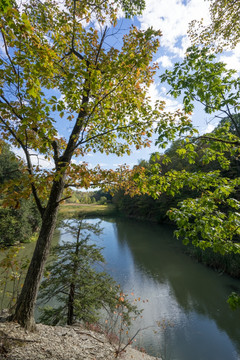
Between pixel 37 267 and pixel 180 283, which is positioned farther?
pixel 180 283

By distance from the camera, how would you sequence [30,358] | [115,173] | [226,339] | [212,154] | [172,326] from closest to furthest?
[30,358], [212,154], [115,173], [226,339], [172,326]

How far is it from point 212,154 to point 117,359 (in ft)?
14.8

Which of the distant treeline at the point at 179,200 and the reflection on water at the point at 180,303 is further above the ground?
the distant treeline at the point at 179,200

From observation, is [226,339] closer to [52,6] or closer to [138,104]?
[138,104]

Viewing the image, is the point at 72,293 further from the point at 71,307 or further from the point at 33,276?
the point at 33,276

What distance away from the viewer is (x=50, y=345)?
316 centimetres

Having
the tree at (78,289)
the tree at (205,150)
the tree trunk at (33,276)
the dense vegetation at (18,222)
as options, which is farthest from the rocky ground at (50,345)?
the dense vegetation at (18,222)

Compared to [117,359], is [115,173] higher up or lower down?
higher up

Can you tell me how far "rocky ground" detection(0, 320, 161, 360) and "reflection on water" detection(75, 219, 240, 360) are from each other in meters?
3.57

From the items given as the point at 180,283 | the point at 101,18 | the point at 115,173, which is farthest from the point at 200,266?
the point at 101,18

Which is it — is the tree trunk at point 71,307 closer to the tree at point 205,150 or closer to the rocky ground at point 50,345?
the rocky ground at point 50,345

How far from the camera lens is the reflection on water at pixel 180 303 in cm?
647

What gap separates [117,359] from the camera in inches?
148

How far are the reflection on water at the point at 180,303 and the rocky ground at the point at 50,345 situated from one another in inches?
141
